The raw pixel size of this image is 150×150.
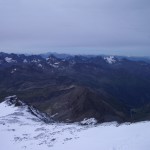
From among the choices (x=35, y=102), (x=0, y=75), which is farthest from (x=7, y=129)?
(x=0, y=75)

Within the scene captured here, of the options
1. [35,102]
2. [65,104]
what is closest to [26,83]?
[35,102]

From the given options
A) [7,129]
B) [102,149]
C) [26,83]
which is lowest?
[26,83]

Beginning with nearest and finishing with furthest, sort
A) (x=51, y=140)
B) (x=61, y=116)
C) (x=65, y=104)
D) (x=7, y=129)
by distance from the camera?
(x=51, y=140) < (x=7, y=129) < (x=61, y=116) < (x=65, y=104)

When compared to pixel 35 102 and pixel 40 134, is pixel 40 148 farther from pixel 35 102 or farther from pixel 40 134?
pixel 35 102

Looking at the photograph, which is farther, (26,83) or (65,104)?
(26,83)

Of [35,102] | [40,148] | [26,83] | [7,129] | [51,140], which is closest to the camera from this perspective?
[40,148]

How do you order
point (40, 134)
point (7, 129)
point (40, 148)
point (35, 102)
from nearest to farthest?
point (40, 148) < point (40, 134) < point (7, 129) < point (35, 102)

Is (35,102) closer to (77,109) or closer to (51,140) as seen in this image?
(77,109)

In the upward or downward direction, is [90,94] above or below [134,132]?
below

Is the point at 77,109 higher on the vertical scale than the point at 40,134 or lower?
lower
